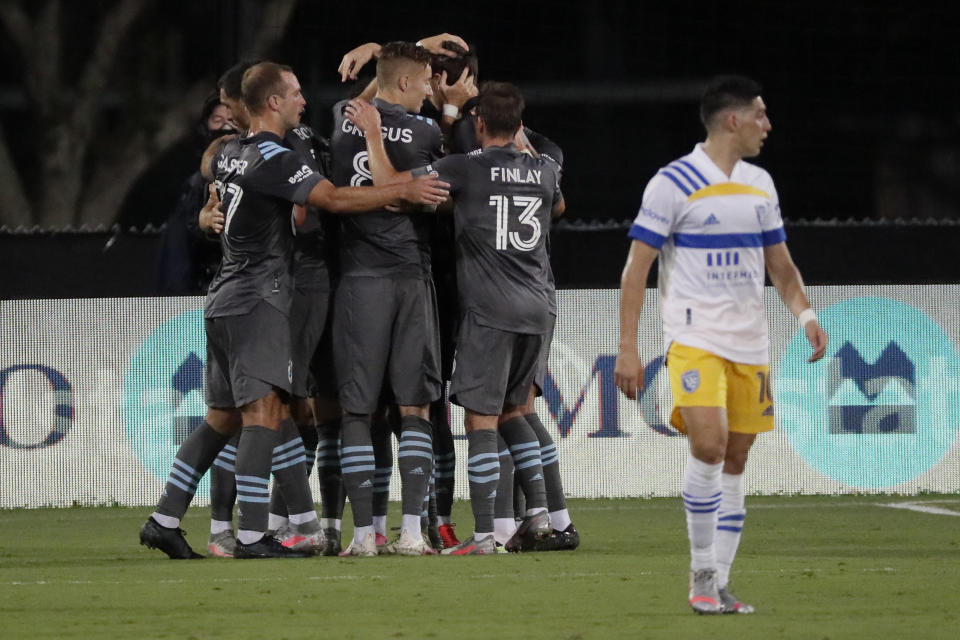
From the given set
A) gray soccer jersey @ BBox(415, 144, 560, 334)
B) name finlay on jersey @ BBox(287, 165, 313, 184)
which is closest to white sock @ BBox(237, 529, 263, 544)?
gray soccer jersey @ BBox(415, 144, 560, 334)

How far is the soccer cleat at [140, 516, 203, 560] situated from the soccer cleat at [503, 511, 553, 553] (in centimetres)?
134

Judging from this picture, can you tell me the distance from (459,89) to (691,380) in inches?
121

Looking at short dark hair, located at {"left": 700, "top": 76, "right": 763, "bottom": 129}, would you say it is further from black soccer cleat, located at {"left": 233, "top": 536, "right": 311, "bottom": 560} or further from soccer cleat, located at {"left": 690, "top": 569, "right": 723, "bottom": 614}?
black soccer cleat, located at {"left": 233, "top": 536, "right": 311, "bottom": 560}

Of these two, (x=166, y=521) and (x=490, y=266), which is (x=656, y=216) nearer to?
(x=490, y=266)

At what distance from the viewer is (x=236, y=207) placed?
7.47m

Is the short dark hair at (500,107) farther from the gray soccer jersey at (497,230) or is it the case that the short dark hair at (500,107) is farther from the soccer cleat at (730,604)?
the soccer cleat at (730,604)

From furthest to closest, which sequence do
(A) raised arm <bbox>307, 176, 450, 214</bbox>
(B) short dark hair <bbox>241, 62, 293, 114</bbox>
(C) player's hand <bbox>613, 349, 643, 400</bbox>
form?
1. (B) short dark hair <bbox>241, 62, 293, 114</bbox>
2. (A) raised arm <bbox>307, 176, 450, 214</bbox>
3. (C) player's hand <bbox>613, 349, 643, 400</bbox>

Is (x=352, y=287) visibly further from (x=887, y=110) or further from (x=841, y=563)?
(x=887, y=110)

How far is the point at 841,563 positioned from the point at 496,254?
1.89 m

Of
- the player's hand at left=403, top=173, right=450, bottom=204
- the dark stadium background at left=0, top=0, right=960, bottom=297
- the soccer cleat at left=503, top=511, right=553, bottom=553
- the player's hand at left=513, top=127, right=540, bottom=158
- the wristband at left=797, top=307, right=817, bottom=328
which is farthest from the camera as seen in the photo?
the dark stadium background at left=0, top=0, right=960, bottom=297

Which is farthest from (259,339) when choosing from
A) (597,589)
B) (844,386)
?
(844,386)

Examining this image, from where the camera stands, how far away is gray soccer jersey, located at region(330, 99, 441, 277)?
7.64 m

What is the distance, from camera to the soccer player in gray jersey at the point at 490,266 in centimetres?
764

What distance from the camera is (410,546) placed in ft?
24.7
